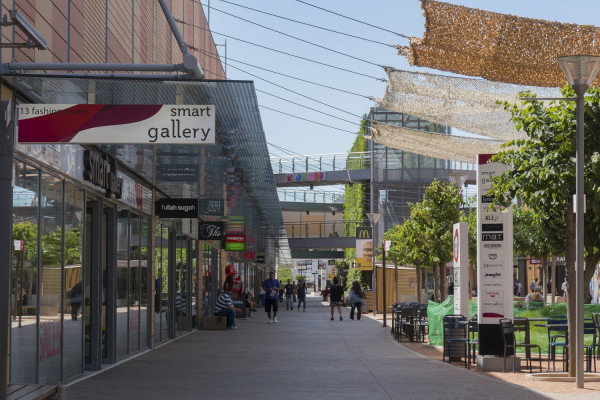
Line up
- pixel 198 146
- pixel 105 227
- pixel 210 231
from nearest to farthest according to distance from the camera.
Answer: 1. pixel 198 146
2. pixel 105 227
3. pixel 210 231

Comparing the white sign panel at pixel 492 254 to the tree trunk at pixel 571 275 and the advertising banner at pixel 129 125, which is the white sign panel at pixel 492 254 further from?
the advertising banner at pixel 129 125

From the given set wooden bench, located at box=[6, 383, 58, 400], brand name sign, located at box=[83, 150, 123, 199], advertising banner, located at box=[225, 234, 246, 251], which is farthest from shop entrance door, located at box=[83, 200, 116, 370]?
advertising banner, located at box=[225, 234, 246, 251]

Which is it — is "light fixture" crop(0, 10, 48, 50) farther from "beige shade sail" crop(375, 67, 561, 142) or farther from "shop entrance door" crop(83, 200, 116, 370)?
"beige shade sail" crop(375, 67, 561, 142)

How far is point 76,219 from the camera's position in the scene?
13.0 meters

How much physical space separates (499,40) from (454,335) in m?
5.35

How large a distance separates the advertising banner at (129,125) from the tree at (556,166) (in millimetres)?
5173

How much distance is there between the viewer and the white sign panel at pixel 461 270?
17547 millimetres

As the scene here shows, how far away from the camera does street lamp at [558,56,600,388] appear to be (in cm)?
1166

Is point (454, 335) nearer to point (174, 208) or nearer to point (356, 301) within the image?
point (174, 208)

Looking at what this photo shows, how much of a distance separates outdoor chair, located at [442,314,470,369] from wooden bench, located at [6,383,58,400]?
30.3ft

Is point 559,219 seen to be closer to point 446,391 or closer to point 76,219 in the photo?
point 446,391

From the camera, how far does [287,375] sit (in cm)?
1372

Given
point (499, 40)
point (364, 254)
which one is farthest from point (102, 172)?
point (364, 254)

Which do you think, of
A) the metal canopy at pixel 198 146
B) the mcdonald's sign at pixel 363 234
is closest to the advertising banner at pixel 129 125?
the metal canopy at pixel 198 146
